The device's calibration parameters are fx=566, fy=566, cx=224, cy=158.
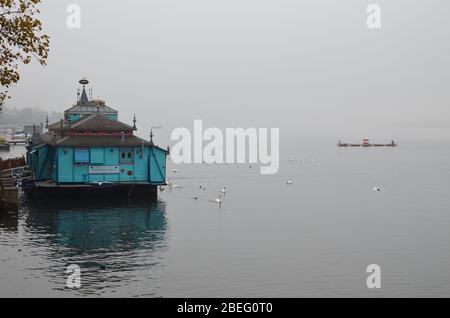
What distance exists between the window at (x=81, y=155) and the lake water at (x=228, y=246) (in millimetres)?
4601

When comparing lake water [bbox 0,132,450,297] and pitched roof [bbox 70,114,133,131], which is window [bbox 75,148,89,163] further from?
lake water [bbox 0,132,450,297]

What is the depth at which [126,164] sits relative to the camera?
6400 cm

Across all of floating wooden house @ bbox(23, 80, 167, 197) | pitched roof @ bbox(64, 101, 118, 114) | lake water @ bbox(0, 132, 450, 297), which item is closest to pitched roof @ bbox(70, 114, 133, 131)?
floating wooden house @ bbox(23, 80, 167, 197)

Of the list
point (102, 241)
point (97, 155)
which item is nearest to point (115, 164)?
point (97, 155)

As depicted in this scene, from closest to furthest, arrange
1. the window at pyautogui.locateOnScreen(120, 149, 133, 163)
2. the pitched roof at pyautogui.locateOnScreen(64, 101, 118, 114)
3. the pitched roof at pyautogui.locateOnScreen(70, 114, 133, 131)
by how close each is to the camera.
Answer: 1. the window at pyautogui.locateOnScreen(120, 149, 133, 163)
2. the pitched roof at pyautogui.locateOnScreen(70, 114, 133, 131)
3. the pitched roof at pyautogui.locateOnScreen(64, 101, 118, 114)

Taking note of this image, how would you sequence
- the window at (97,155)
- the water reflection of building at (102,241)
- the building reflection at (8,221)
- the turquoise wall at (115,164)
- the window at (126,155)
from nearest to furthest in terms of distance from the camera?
the water reflection of building at (102,241), the building reflection at (8,221), the turquoise wall at (115,164), the window at (97,155), the window at (126,155)

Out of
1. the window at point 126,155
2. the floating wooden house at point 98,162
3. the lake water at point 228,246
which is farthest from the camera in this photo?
the window at point 126,155

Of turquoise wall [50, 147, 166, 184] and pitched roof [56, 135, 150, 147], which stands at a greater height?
pitched roof [56, 135, 150, 147]

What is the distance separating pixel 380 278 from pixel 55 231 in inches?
1028

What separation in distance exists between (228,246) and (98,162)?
2495 cm

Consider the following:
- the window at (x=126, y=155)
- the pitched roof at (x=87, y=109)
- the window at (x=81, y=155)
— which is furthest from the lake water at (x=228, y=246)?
the pitched roof at (x=87, y=109)

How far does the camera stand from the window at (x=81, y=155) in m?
62.0

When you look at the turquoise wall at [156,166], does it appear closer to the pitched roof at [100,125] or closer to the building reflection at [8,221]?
the pitched roof at [100,125]

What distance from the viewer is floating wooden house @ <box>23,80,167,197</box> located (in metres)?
62.0
